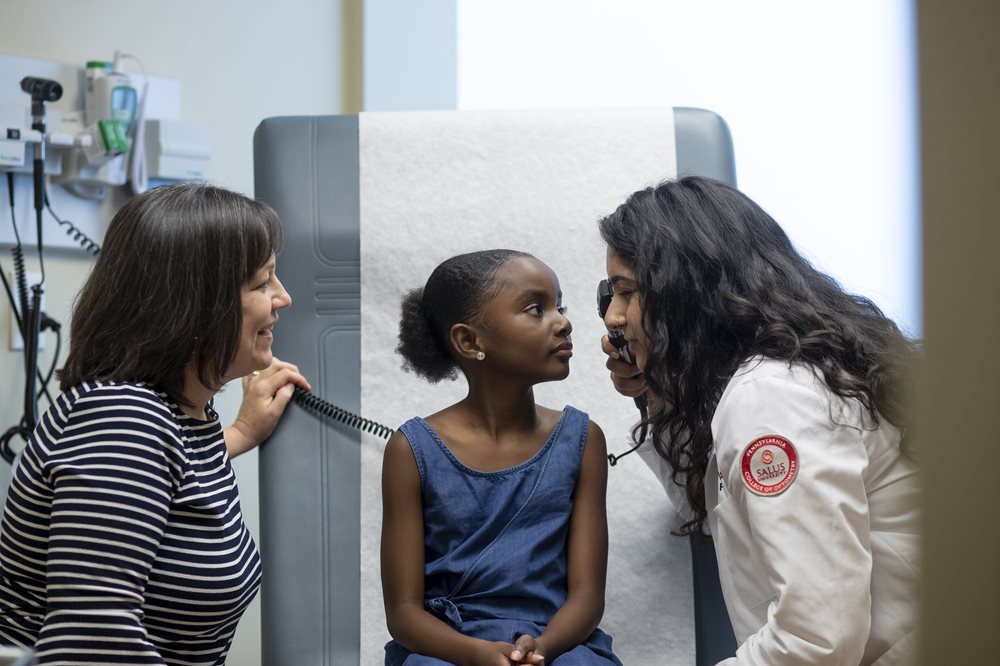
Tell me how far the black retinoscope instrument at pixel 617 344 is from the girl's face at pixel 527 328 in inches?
2.6

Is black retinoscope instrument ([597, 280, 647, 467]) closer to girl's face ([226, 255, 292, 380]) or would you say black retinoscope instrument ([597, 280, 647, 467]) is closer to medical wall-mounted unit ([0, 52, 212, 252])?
girl's face ([226, 255, 292, 380])

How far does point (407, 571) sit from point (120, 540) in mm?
412

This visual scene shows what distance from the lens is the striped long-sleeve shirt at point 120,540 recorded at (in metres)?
0.96

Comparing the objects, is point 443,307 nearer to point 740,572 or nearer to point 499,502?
point 499,502

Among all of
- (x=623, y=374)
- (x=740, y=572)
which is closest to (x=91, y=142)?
(x=623, y=374)

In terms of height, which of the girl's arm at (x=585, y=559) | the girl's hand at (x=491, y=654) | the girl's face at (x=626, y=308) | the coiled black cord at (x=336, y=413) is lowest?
the girl's hand at (x=491, y=654)

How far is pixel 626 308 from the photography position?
1.26 m

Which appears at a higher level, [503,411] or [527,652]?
[503,411]

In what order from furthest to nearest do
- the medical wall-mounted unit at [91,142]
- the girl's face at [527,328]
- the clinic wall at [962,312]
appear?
1. the medical wall-mounted unit at [91,142]
2. the girl's face at [527,328]
3. the clinic wall at [962,312]

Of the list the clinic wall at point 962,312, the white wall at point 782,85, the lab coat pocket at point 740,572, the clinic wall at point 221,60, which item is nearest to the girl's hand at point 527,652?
the lab coat pocket at point 740,572

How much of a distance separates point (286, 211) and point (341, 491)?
44 centimetres

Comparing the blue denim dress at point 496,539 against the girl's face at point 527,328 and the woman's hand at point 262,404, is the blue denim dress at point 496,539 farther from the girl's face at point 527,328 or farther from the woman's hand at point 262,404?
the woman's hand at point 262,404

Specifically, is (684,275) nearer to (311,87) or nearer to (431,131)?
(431,131)

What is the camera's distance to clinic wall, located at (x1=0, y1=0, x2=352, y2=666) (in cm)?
193
